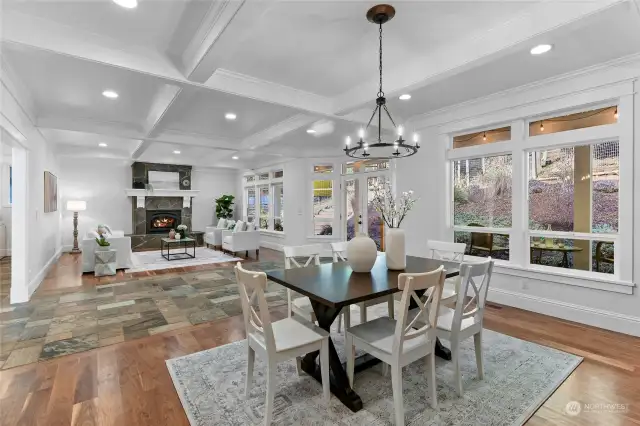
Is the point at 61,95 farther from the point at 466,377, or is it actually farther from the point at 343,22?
the point at 466,377

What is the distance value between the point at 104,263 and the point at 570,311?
7.04m

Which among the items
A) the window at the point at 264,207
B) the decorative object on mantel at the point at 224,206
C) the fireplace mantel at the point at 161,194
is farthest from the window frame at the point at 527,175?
the fireplace mantel at the point at 161,194

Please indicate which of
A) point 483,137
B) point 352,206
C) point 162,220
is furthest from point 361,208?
point 162,220

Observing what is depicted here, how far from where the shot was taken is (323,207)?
8.19m

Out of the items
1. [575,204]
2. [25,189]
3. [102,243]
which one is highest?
[25,189]

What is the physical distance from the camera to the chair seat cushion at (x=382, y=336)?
6.28 ft

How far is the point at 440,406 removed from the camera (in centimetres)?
201

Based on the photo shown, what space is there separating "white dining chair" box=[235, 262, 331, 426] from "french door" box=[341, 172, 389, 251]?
5.24 metres

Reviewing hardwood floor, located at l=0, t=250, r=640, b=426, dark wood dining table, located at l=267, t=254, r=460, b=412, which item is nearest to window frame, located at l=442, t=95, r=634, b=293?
hardwood floor, located at l=0, t=250, r=640, b=426

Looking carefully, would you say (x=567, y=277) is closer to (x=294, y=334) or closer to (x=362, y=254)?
(x=362, y=254)

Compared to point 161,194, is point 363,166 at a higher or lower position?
higher

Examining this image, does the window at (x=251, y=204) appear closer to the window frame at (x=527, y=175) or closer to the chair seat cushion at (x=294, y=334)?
the window frame at (x=527, y=175)

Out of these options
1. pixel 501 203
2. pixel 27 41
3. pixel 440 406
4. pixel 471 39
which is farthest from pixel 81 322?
pixel 501 203

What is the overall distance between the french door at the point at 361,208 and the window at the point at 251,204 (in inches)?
153
